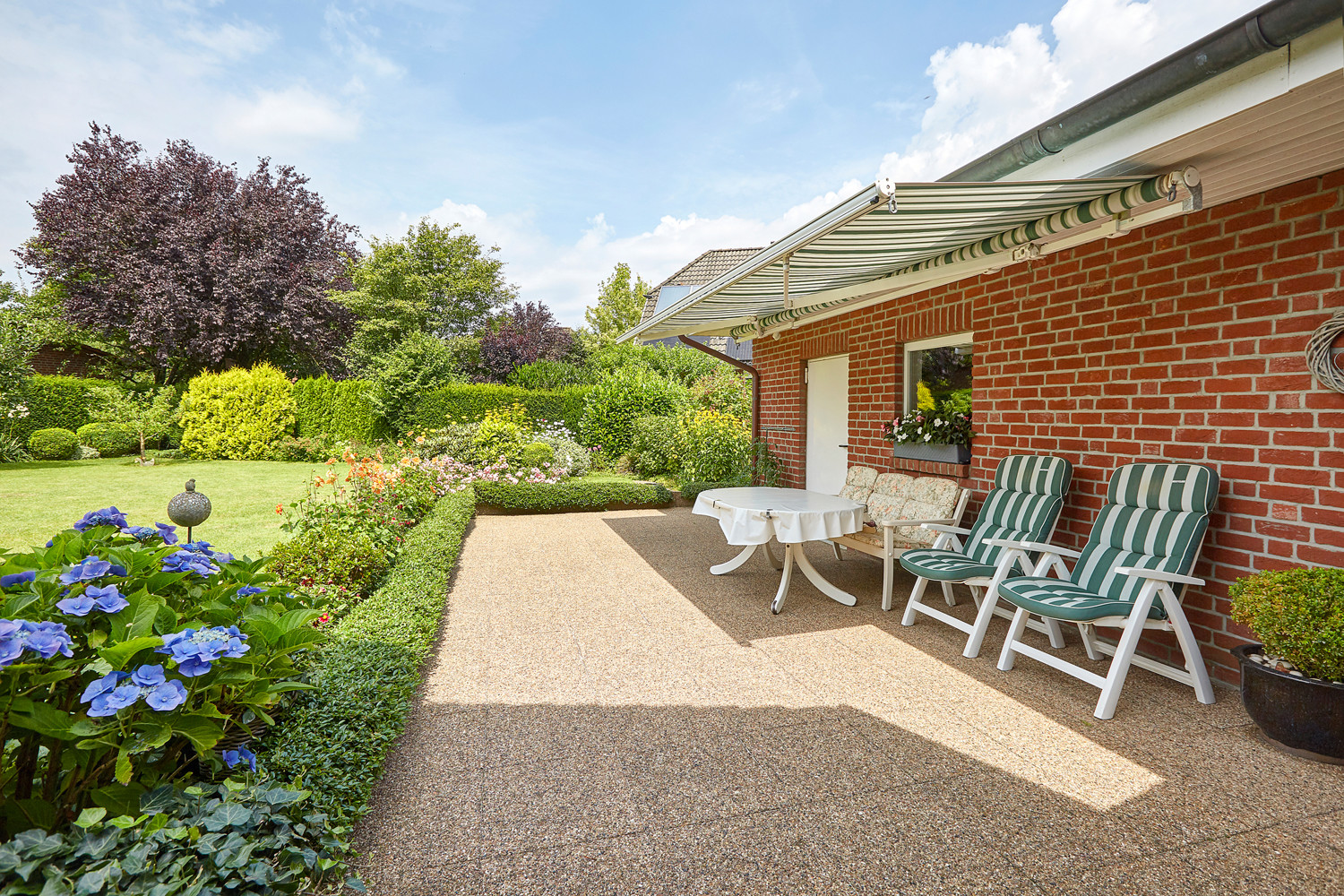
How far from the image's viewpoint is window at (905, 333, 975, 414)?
21.2ft

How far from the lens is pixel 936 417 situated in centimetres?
654

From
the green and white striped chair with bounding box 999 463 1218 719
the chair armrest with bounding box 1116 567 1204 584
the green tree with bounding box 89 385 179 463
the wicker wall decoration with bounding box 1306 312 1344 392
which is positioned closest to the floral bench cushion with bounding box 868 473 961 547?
the green and white striped chair with bounding box 999 463 1218 719

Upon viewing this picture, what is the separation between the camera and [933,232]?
4.20 m

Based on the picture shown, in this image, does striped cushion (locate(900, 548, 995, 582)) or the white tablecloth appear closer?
striped cushion (locate(900, 548, 995, 582))

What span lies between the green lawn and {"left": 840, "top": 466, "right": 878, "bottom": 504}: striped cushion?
5.89 m

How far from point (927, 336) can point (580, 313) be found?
101 feet

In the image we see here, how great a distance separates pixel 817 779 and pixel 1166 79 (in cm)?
333

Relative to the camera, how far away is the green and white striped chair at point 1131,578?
3.49 metres

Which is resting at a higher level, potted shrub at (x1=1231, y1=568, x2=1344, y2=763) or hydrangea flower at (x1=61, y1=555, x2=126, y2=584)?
hydrangea flower at (x1=61, y1=555, x2=126, y2=584)

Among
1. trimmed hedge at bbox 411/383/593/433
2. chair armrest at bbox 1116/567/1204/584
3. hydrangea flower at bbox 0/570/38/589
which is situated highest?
trimmed hedge at bbox 411/383/593/433

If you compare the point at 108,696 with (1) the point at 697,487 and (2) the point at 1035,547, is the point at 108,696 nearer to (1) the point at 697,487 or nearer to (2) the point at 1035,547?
(2) the point at 1035,547

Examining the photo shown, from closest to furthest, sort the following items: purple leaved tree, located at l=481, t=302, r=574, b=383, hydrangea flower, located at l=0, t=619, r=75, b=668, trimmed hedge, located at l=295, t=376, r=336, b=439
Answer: hydrangea flower, located at l=0, t=619, r=75, b=668, trimmed hedge, located at l=295, t=376, r=336, b=439, purple leaved tree, located at l=481, t=302, r=574, b=383

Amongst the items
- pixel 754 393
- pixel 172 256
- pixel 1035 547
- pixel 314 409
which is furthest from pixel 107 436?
pixel 1035 547

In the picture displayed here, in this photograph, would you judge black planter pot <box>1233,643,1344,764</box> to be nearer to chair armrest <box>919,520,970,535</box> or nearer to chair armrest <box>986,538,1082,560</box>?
chair armrest <box>986,538,1082,560</box>
